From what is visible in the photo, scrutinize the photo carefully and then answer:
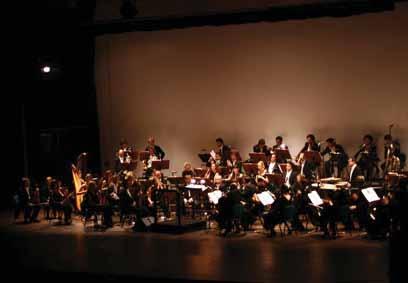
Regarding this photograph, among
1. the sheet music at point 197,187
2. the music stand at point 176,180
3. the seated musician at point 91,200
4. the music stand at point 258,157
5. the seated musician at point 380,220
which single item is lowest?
the seated musician at point 380,220

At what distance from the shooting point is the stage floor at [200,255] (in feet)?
45.0

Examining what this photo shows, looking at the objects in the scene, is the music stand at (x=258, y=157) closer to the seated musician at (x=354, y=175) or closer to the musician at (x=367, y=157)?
the seated musician at (x=354, y=175)

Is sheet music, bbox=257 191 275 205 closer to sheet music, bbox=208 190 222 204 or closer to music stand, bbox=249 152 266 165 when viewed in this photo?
sheet music, bbox=208 190 222 204

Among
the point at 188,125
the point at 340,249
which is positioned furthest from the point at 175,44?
the point at 340,249

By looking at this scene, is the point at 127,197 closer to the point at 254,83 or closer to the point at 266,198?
the point at 266,198

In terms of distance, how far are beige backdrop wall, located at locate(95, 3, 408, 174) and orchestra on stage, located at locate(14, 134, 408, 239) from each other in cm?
82

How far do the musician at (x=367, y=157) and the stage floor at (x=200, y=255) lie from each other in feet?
11.0

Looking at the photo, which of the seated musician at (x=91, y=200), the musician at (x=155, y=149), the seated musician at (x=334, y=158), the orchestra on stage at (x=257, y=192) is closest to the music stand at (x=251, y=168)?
the orchestra on stage at (x=257, y=192)

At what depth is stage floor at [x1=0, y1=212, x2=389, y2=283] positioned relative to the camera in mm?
13703

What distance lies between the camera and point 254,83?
22297 millimetres

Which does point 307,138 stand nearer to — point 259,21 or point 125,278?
point 259,21

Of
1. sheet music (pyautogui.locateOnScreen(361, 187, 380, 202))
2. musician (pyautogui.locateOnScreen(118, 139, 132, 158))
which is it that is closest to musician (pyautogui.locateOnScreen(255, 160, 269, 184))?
sheet music (pyautogui.locateOnScreen(361, 187, 380, 202))

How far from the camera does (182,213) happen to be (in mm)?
20516

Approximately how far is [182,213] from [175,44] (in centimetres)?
566
